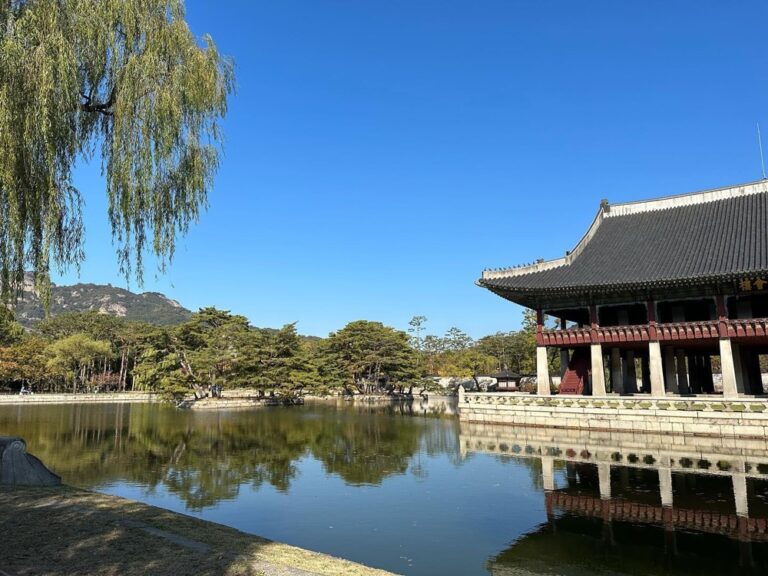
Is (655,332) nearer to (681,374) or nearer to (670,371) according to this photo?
(670,371)

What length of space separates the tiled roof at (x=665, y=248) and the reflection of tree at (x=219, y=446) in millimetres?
9272

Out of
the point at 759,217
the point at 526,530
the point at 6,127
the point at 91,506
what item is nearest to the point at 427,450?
the point at 526,530

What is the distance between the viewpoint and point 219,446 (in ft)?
66.7

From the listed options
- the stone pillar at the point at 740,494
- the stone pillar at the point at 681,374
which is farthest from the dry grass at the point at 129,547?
the stone pillar at the point at 681,374

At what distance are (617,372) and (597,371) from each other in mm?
3727

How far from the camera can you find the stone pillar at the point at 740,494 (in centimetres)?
1028

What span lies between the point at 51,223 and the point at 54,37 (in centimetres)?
275

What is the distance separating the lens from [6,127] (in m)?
7.20

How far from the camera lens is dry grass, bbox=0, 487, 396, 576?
5.38 meters

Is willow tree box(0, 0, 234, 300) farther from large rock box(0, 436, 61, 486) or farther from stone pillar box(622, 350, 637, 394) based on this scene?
stone pillar box(622, 350, 637, 394)

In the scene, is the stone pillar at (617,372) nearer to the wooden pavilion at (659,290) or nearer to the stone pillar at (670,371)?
the wooden pavilion at (659,290)

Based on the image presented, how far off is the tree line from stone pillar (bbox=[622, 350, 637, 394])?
78.7 feet

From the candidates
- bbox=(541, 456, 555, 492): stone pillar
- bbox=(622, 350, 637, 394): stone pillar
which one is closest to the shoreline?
bbox=(622, 350, 637, 394): stone pillar

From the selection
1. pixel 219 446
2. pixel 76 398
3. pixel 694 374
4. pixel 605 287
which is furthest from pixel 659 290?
pixel 76 398
